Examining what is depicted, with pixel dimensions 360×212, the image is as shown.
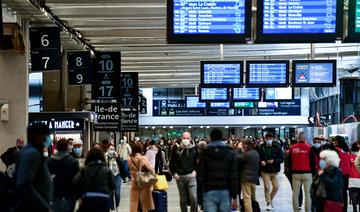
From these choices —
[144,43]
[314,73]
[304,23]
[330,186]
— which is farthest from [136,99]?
[330,186]

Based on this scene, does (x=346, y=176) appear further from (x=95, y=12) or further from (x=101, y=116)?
(x=101, y=116)

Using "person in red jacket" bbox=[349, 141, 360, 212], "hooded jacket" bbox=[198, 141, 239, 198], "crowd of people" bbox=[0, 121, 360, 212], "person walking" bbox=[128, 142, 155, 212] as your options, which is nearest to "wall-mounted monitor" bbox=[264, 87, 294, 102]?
"crowd of people" bbox=[0, 121, 360, 212]

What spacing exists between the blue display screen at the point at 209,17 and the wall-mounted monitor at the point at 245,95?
1495cm

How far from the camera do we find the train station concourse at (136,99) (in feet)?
31.4

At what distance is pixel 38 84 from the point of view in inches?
1148

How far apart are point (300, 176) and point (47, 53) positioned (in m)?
7.79

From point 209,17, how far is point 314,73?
342 inches

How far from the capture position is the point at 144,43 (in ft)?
87.6

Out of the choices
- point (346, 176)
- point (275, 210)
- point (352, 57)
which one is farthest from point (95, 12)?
point (352, 57)

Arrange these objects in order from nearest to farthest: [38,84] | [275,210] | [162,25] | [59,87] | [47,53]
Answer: [275,210]
[47,53]
[162,25]
[59,87]
[38,84]

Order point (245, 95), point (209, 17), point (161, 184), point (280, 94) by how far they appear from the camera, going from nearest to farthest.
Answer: point (209, 17)
point (161, 184)
point (245, 95)
point (280, 94)

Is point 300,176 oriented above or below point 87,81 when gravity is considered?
below

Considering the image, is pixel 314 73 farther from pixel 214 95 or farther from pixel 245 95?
pixel 214 95

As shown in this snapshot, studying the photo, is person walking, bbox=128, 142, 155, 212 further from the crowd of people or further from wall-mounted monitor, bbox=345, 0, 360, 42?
wall-mounted monitor, bbox=345, 0, 360, 42
